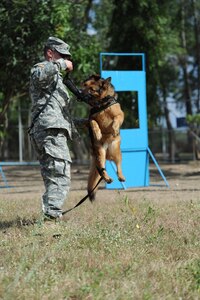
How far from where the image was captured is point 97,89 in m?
6.24

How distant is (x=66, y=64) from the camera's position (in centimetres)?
588

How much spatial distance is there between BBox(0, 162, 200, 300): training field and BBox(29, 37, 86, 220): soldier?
36 centimetres

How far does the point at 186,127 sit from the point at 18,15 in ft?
38.1

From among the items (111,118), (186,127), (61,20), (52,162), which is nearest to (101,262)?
(52,162)

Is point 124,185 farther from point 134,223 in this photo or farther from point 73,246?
point 73,246

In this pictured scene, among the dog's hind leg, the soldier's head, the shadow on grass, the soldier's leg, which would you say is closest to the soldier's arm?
the soldier's head

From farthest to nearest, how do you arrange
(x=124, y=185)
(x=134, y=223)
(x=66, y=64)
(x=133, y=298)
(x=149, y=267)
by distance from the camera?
(x=124, y=185) → (x=134, y=223) → (x=66, y=64) → (x=149, y=267) → (x=133, y=298)

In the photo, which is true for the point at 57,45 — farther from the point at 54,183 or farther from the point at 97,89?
the point at 54,183

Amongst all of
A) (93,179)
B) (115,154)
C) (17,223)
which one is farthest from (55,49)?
(17,223)

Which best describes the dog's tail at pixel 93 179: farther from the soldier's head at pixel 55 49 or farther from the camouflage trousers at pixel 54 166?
the soldier's head at pixel 55 49

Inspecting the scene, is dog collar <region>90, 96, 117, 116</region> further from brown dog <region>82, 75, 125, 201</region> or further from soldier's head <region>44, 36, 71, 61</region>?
soldier's head <region>44, 36, 71, 61</region>

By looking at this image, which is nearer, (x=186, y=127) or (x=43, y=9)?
(x=43, y=9)

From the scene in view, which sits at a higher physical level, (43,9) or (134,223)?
(43,9)

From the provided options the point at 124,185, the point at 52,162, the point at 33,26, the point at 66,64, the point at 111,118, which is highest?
the point at 33,26
